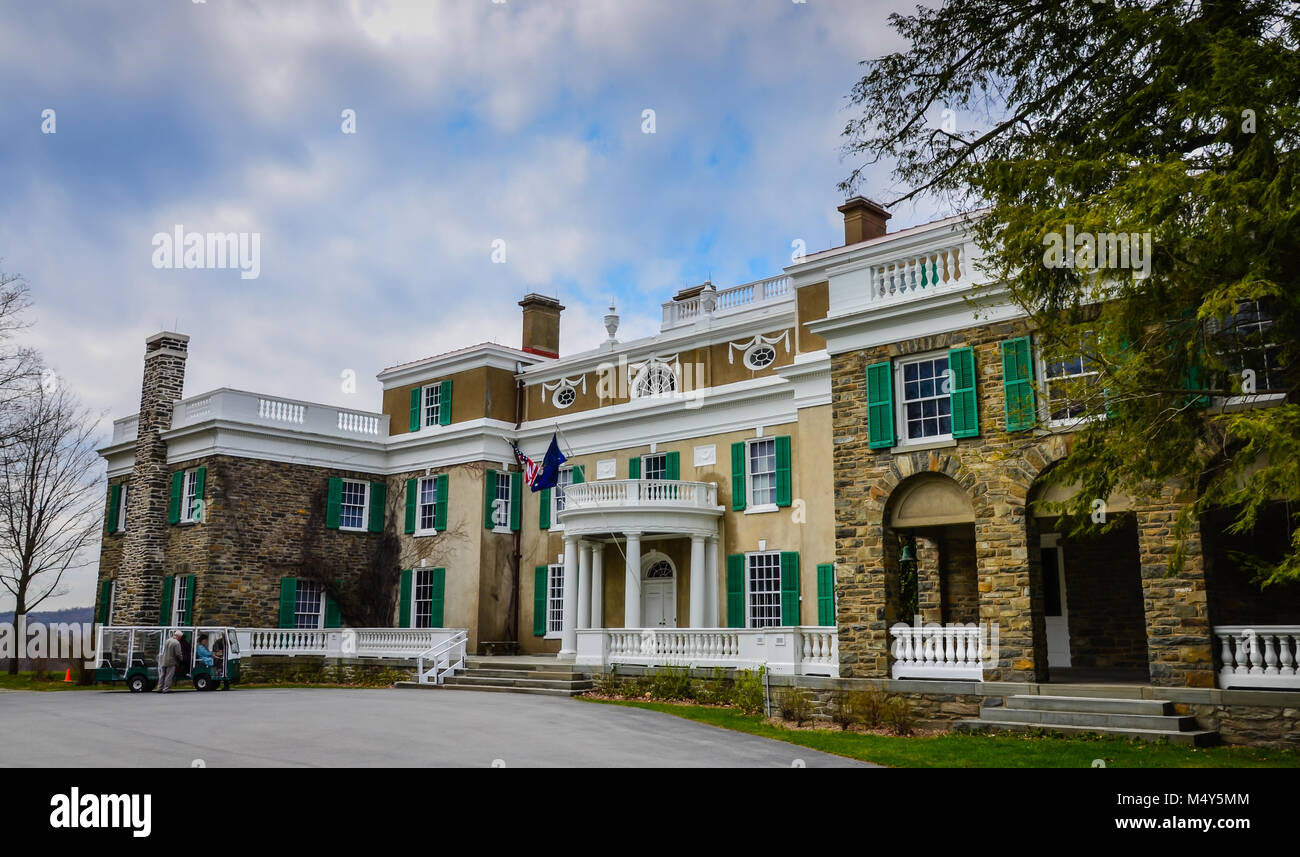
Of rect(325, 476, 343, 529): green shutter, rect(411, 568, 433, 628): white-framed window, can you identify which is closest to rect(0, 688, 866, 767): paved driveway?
rect(411, 568, 433, 628): white-framed window

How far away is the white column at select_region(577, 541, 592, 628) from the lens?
25.0m

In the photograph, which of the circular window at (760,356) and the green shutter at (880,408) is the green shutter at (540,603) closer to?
the circular window at (760,356)

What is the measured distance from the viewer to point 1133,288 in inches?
417

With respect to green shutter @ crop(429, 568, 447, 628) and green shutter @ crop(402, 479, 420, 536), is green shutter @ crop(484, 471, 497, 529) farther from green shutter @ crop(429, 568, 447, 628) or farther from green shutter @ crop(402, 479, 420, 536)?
green shutter @ crop(402, 479, 420, 536)

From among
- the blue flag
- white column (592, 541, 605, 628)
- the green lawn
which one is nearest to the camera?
the green lawn

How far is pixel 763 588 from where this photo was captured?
24.0 m

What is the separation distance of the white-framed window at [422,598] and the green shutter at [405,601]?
22 centimetres

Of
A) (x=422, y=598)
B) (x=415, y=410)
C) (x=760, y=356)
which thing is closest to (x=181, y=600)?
(x=422, y=598)

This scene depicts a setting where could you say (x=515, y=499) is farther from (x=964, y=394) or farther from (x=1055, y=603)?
(x=964, y=394)

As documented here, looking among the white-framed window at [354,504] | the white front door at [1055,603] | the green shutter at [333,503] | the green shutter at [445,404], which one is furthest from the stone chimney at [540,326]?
the white front door at [1055,603]

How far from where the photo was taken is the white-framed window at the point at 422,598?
29.7 meters

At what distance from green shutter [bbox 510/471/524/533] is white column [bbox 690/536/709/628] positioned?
6.70m

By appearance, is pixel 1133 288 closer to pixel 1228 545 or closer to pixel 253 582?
pixel 1228 545

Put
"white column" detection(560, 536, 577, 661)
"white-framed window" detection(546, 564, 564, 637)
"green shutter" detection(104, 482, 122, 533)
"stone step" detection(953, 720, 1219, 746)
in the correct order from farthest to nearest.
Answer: "green shutter" detection(104, 482, 122, 533)
"white-framed window" detection(546, 564, 564, 637)
"white column" detection(560, 536, 577, 661)
"stone step" detection(953, 720, 1219, 746)
